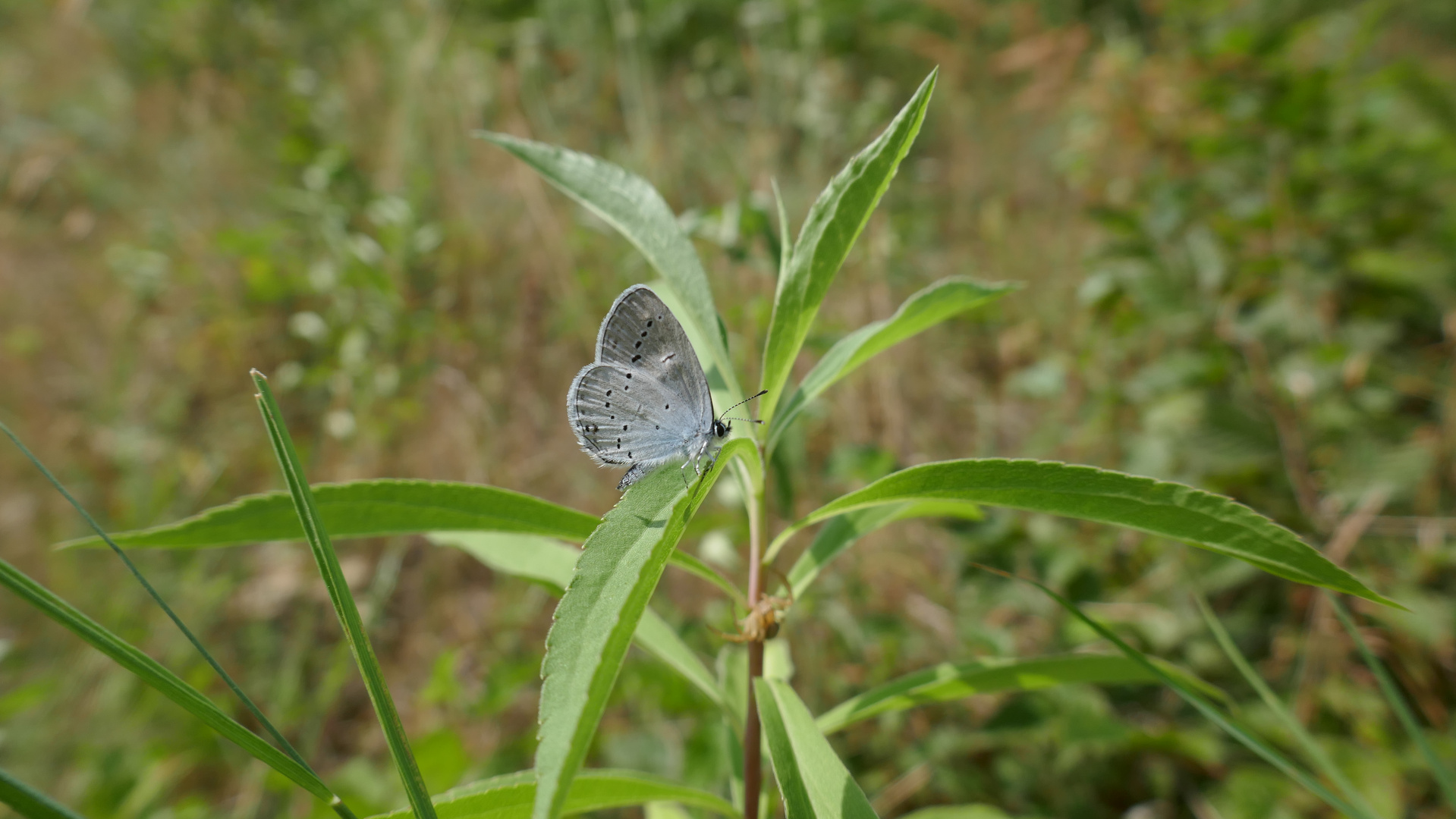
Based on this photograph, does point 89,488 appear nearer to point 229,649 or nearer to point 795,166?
point 229,649

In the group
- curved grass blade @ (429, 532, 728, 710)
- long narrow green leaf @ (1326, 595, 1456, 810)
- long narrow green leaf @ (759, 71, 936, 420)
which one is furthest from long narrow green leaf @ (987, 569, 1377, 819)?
curved grass blade @ (429, 532, 728, 710)

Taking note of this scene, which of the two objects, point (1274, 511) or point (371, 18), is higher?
point (371, 18)

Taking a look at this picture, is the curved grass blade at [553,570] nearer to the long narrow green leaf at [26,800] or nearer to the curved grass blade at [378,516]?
the curved grass blade at [378,516]

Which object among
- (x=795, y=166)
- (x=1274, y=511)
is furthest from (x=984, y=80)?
(x=1274, y=511)

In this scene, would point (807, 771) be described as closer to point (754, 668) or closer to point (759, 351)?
point (754, 668)

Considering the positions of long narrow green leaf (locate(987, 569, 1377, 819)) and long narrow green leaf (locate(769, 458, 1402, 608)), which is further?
long narrow green leaf (locate(987, 569, 1377, 819))

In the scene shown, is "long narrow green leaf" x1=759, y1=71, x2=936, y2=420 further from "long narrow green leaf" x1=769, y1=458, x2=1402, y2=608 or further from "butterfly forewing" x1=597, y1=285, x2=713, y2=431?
"long narrow green leaf" x1=769, y1=458, x2=1402, y2=608

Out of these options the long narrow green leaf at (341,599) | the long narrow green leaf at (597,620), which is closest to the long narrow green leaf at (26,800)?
the long narrow green leaf at (341,599)
